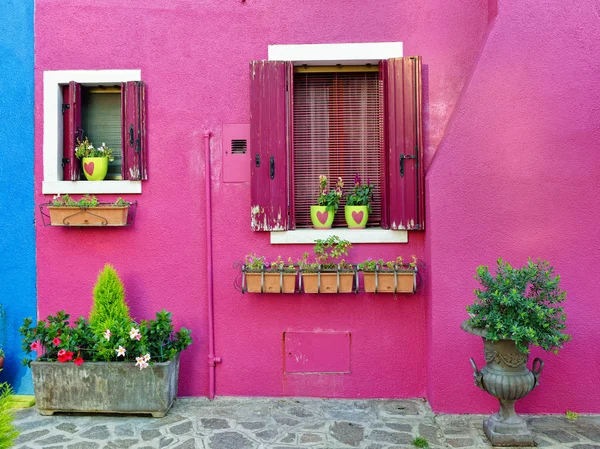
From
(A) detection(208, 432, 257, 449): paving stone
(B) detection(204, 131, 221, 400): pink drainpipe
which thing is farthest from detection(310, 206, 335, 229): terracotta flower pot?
(A) detection(208, 432, 257, 449): paving stone

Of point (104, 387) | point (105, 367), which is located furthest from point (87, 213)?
point (104, 387)

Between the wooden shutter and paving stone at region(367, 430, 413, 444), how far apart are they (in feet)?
5.84

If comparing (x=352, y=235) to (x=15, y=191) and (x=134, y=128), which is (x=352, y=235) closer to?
(x=134, y=128)

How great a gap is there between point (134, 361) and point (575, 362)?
350 centimetres

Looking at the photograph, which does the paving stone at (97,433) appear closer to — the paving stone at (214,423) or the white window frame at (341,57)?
the paving stone at (214,423)

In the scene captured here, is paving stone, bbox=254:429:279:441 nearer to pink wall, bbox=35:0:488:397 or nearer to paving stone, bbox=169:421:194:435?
paving stone, bbox=169:421:194:435

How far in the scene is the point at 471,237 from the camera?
14.6ft

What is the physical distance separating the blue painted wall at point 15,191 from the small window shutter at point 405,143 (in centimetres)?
317

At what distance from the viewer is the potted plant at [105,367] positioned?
436cm

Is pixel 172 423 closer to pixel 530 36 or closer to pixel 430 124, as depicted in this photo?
pixel 430 124

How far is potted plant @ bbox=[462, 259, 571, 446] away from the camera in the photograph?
12.1ft

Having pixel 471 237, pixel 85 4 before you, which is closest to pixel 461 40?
pixel 471 237

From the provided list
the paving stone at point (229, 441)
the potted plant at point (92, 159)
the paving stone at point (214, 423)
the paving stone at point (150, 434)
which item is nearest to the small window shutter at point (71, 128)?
the potted plant at point (92, 159)

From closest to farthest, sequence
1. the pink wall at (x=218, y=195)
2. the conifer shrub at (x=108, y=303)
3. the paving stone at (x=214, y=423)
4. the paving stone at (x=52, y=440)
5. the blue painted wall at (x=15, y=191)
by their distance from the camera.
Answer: the paving stone at (x=52, y=440), the paving stone at (x=214, y=423), the conifer shrub at (x=108, y=303), the pink wall at (x=218, y=195), the blue painted wall at (x=15, y=191)
